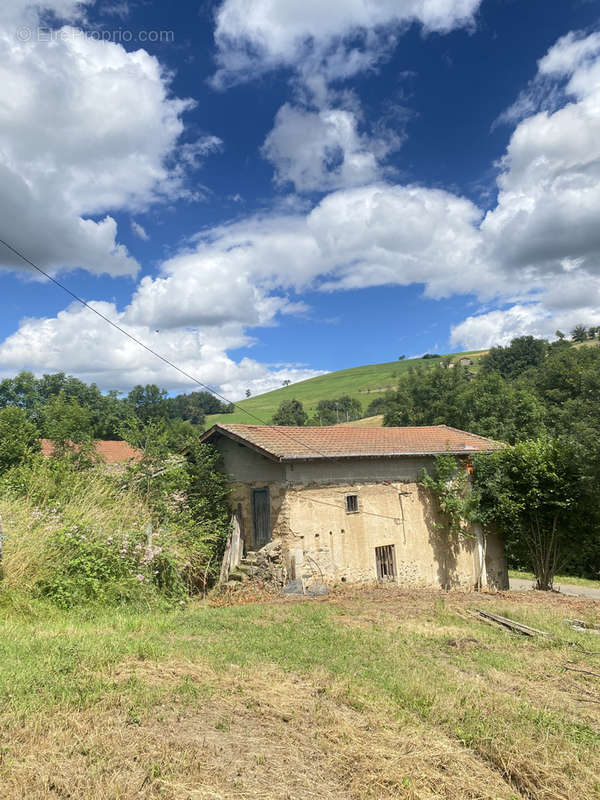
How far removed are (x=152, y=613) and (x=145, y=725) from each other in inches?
188

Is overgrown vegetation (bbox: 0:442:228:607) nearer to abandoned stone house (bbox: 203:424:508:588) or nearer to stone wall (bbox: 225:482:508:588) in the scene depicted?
abandoned stone house (bbox: 203:424:508:588)

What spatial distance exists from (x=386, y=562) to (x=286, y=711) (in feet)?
35.1

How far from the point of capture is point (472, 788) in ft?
12.8

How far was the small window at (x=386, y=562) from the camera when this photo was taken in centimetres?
1489

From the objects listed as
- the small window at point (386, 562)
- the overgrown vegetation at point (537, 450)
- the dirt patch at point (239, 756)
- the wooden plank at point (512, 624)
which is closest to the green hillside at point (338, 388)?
the overgrown vegetation at point (537, 450)

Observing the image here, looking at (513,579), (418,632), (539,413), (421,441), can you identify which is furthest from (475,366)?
(418,632)

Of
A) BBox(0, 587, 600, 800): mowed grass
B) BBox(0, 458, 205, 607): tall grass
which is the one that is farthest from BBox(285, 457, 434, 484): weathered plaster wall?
BBox(0, 587, 600, 800): mowed grass

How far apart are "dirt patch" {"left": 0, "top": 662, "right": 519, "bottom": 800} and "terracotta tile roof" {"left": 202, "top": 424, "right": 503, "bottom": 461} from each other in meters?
8.45

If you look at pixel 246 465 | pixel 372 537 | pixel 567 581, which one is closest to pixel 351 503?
pixel 372 537

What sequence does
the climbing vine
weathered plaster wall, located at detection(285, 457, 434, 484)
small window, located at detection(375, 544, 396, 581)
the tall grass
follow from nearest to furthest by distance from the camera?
the tall grass < weathered plaster wall, located at detection(285, 457, 434, 484) < small window, located at detection(375, 544, 396, 581) < the climbing vine

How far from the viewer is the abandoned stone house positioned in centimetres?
1361

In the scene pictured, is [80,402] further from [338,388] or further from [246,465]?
Result: [338,388]

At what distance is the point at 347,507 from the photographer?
1459 centimetres

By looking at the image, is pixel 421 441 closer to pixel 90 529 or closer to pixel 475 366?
pixel 90 529
